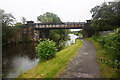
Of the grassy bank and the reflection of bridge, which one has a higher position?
the reflection of bridge

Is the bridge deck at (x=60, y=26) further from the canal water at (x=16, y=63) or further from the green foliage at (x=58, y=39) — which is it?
the canal water at (x=16, y=63)

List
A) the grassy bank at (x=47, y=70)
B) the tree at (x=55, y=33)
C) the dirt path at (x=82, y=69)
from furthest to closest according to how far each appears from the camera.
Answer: the tree at (x=55, y=33), the grassy bank at (x=47, y=70), the dirt path at (x=82, y=69)

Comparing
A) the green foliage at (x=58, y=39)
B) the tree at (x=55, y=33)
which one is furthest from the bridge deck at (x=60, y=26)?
the green foliage at (x=58, y=39)

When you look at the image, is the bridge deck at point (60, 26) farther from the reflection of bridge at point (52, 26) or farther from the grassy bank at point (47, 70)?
the grassy bank at point (47, 70)

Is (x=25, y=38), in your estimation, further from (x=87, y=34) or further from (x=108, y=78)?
(x=108, y=78)

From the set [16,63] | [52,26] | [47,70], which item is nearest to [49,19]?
[52,26]

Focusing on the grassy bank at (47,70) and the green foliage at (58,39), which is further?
the green foliage at (58,39)

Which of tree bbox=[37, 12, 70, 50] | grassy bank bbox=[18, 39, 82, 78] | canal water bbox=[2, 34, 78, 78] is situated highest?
tree bbox=[37, 12, 70, 50]

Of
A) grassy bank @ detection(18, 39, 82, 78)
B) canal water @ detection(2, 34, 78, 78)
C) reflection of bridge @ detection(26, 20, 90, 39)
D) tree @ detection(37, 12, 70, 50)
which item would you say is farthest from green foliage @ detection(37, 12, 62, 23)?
grassy bank @ detection(18, 39, 82, 78)

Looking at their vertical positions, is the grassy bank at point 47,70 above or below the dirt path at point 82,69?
below

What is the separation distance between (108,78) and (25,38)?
103ft

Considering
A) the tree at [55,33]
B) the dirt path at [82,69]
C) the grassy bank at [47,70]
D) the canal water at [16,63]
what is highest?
the tree at [55,33]

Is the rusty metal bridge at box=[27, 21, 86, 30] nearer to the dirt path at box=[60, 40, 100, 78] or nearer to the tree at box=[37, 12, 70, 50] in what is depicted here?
the tree at box=[37, 12, 70, 50]

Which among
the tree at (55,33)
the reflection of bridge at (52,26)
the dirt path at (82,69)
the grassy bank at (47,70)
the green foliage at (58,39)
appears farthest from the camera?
the tree at (55,33)
